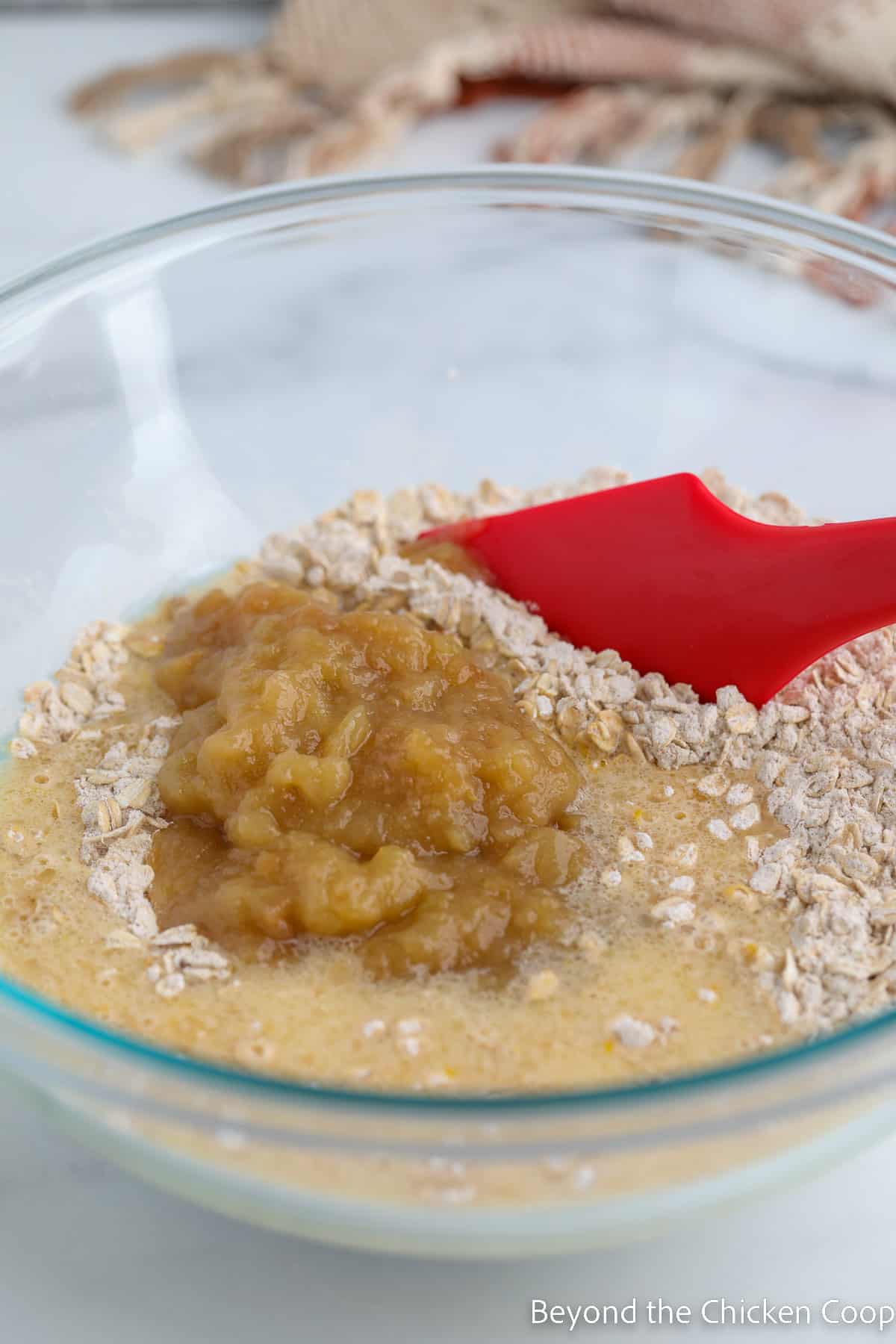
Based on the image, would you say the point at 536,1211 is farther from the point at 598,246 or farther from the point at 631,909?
the point at 598,246

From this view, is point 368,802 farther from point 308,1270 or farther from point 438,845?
point 308,1270

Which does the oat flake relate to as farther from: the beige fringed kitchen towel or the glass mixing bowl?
the beige fringed kitchen towel

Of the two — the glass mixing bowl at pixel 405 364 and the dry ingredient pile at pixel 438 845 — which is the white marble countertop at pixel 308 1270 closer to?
the dry ingredient pile at pixel 438 845

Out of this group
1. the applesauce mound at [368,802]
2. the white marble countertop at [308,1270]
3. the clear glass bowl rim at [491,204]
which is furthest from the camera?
the clear glass bowl rim at [491,204]

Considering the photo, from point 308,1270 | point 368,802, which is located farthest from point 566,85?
point 308,1270

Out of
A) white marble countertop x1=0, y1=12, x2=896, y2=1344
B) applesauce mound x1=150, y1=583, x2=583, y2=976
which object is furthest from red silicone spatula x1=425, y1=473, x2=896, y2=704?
white marble countertop x1=0, y1=12, x2=896, y2=1344

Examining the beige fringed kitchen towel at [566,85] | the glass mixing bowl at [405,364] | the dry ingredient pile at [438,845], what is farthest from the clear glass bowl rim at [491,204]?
the beige fringed kitchen towel at [566,85]
